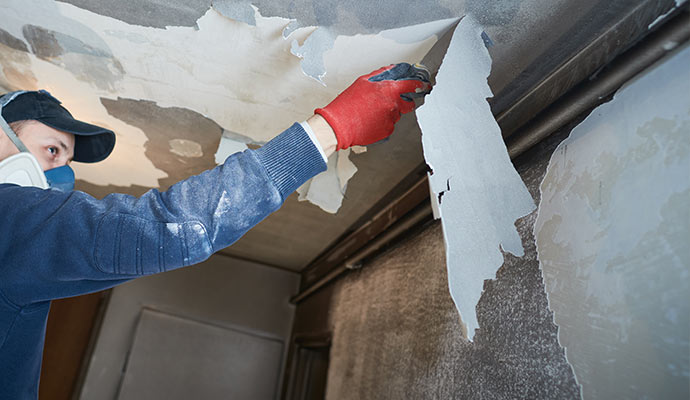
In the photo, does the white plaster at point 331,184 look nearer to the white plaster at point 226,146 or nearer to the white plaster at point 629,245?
the white plaster at point 226,146

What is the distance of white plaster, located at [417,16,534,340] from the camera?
1.02m

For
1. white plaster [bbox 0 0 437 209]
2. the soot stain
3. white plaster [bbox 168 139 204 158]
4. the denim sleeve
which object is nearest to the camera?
the denim sleeve

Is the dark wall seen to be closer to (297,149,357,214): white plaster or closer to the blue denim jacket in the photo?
(297,149,357,214): white plaster

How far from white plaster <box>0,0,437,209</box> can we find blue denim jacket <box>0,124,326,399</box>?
1.67 ft

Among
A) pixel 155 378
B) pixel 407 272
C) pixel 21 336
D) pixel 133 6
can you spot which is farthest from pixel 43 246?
pixel 155 378

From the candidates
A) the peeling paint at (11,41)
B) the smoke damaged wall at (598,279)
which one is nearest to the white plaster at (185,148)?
the peeling paint at (11,41)

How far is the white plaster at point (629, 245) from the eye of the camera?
0.81 m

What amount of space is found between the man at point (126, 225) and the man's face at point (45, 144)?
1.60 feet

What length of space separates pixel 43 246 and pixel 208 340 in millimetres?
3229

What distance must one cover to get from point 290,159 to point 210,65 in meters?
0.76

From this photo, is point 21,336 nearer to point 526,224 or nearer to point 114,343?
point 526,224

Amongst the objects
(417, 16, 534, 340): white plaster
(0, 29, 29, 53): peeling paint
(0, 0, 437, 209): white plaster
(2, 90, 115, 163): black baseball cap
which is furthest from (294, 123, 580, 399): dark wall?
(0, 29, 29, 53): peeling paint

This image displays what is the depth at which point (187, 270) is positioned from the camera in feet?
13.8

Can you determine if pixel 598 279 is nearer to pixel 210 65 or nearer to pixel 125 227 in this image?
pixel 125 227
